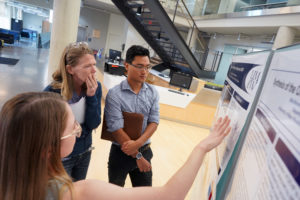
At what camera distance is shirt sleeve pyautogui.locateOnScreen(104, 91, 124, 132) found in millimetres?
1489

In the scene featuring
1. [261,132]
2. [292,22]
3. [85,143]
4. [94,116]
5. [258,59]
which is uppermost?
[292,22]

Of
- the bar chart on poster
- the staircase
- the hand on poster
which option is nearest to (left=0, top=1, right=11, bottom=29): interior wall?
the staircase

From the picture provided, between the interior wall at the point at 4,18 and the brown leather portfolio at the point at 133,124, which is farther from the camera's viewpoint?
the interior wall at the point at 4,18

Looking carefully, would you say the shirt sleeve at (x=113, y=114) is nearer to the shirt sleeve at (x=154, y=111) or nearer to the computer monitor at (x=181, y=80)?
the shirt sleeve at (x=154, y=111)

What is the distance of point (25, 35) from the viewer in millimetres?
18531

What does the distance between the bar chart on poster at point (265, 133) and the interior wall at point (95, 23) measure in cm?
1598

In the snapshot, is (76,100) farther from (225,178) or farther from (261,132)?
(261,132)

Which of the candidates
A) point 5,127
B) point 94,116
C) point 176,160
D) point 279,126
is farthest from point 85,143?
point 176,160

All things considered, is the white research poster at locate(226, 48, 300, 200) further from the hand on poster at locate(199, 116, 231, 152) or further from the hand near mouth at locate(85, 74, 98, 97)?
the hand near mouth at locate(85, 74, 98, 97)

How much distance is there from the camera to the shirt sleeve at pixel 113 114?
1.49 metres

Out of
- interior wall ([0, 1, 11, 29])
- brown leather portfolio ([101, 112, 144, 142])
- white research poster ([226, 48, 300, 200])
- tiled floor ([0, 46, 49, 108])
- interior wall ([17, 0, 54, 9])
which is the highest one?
interior wall ([17, 0, 54, 9])

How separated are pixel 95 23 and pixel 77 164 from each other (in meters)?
16.0

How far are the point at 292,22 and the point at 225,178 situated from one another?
6.54m

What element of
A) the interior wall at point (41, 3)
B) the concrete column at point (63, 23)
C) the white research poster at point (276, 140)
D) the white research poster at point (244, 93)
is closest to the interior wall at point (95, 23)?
the interior wall at point (41, 3)
